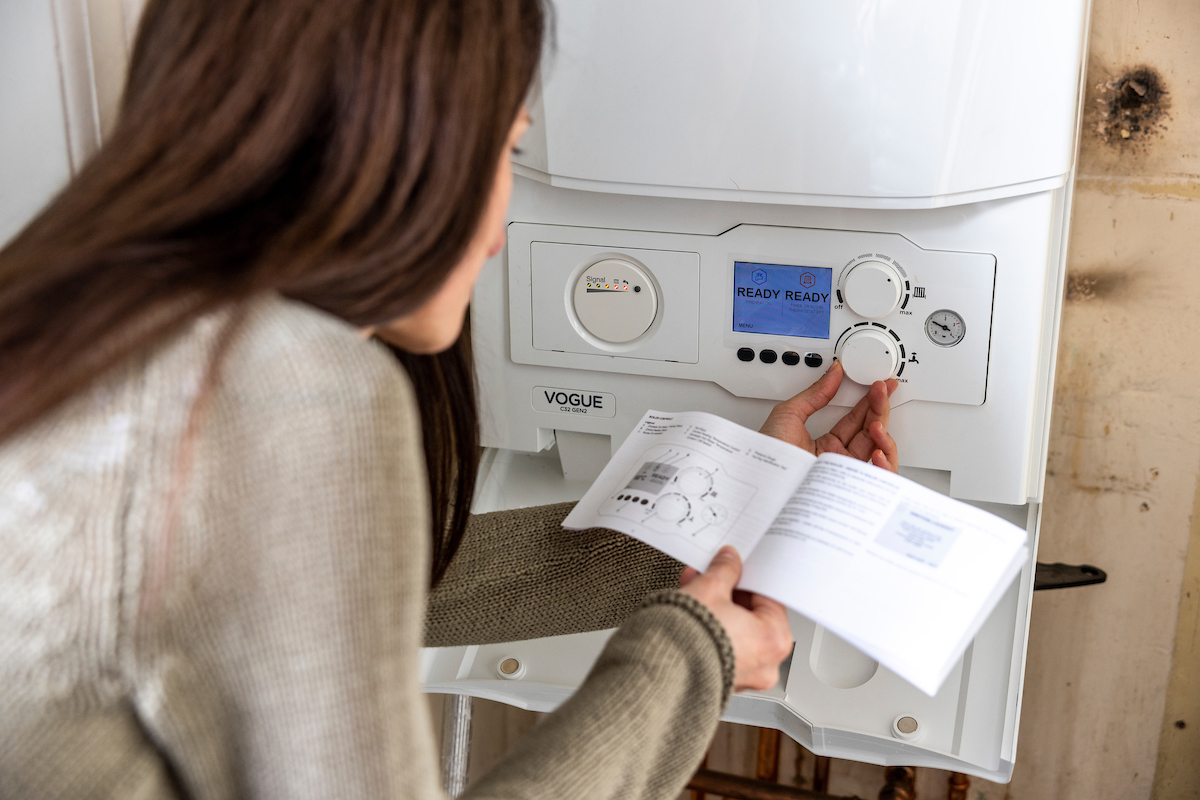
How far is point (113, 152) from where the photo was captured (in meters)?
0.46

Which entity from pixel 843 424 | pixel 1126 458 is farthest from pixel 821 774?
pixel 843 424

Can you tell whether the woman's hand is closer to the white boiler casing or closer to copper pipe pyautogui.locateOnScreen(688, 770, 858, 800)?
the white boiler casing

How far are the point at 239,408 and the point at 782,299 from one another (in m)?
0.54

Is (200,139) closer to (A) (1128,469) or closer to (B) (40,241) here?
(B) (40,241)

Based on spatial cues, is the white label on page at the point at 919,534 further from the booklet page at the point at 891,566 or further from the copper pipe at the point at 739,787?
the copper pipe at the point at 739,787

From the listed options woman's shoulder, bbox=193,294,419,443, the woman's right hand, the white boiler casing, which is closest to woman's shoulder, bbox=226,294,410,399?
woman's shoulder, bbox=193,294,419,443

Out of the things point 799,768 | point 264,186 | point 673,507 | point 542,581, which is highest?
point 264,186

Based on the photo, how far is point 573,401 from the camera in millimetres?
946

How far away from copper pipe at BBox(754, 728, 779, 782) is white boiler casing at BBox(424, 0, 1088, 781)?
51 centimetres

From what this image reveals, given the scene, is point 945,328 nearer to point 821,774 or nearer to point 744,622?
point 744,622

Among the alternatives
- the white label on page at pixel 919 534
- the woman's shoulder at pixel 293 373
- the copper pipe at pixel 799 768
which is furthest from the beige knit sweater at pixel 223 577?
the copper pipe at pixel 799 768

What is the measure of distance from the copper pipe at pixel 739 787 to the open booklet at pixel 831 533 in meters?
0.50

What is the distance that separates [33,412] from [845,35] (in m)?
0.59

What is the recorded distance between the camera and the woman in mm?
413
